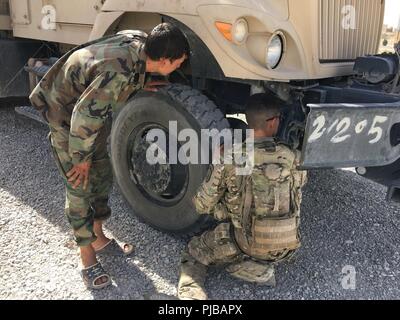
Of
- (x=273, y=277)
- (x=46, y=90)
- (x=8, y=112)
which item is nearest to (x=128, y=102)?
(x=46, y=90)

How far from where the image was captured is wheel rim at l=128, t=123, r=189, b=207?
2.93m

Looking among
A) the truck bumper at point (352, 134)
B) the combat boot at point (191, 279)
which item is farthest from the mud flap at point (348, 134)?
the combat boot at point (191, 279)

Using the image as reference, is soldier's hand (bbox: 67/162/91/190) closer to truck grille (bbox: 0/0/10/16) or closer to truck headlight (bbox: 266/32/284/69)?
truck headlight (bbox: 266/32/284/69)

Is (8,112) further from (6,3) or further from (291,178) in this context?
(291,178)

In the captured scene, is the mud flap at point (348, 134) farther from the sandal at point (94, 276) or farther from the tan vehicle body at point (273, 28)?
the sandal at point (94, 276)

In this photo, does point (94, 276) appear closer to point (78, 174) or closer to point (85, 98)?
point (78, 174)

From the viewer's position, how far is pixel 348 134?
7.48ft

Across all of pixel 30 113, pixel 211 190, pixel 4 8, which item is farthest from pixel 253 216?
pixel 4 8

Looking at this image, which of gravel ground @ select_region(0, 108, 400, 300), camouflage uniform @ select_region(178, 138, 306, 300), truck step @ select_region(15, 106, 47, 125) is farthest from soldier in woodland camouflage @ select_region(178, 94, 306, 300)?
truck step @ select_region(15, 106, 47, 125)

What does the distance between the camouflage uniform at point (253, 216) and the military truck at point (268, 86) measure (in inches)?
8.3

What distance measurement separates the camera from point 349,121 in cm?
225

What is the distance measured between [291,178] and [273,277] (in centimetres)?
60

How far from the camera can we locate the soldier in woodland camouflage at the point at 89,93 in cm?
237

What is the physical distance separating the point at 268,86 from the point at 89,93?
3.56 ft
